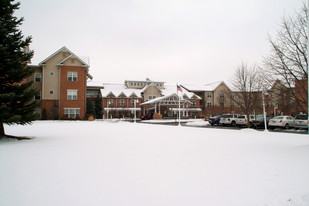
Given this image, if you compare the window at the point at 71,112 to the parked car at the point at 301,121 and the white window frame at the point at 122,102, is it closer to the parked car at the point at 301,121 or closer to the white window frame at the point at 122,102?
the white window frame at the point at 122,102

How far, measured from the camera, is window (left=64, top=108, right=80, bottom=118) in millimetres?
36578

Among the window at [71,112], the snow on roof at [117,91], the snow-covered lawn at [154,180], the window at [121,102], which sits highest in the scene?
the snow on roof at [117,91]

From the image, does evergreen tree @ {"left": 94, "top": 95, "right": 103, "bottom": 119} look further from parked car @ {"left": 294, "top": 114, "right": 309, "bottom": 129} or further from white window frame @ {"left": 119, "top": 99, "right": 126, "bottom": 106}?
parked car @ {"left": 294, "top": 114, "right": 309, "bottom": 129}

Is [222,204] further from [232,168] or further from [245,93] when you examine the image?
[245,93]

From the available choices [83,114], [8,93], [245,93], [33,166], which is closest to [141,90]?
[83,114]

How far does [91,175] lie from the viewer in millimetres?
5379

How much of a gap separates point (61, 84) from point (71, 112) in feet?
16.5

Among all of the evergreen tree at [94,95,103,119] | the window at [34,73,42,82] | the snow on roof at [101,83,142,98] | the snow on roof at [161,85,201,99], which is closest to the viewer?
the window at [34,73,42,82]

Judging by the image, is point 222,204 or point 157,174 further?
point 157,174

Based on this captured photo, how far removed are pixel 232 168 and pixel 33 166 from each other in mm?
5676

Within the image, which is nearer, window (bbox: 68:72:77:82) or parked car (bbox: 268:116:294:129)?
parked car (bbox: 268:116:294:129)

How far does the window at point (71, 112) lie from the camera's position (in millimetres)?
36578

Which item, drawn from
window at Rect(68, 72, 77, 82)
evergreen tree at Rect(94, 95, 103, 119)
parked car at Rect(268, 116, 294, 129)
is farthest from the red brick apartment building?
parked car at Rect(268, 116, 294, 129)

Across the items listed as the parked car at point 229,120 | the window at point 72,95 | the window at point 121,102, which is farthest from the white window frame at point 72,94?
the parked car at point 229,120
